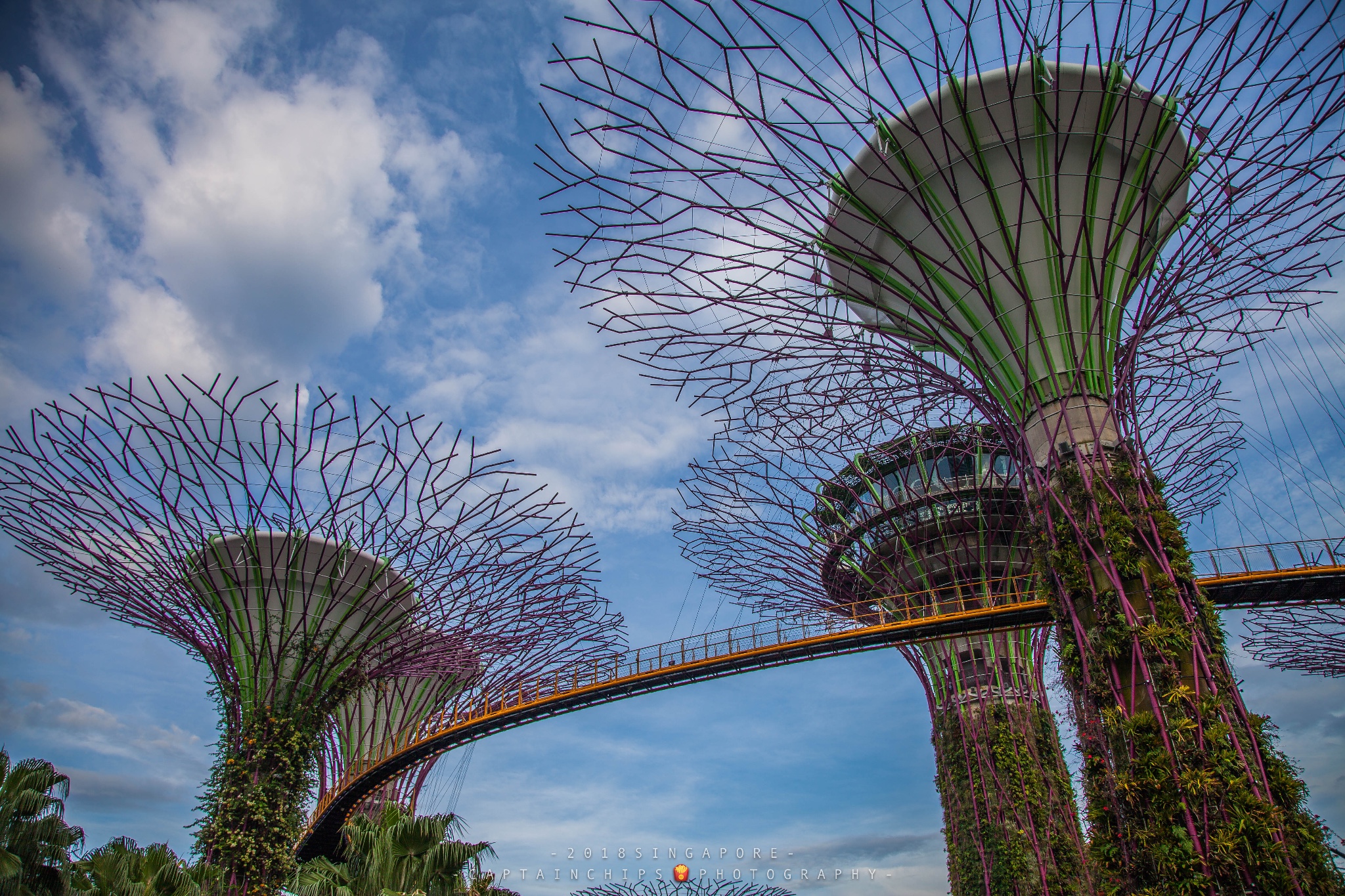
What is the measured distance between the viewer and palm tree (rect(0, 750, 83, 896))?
42.5ft

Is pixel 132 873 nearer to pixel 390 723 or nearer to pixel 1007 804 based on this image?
pixel 390 723

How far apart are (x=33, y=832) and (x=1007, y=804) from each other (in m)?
22.0

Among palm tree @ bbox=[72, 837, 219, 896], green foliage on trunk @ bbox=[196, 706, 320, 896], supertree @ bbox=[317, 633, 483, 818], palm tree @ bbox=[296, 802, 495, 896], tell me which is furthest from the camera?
supertree @ bbox=[317, 633, 483, 818]

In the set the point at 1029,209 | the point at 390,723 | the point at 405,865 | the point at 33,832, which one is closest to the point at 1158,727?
the point at 1029,209

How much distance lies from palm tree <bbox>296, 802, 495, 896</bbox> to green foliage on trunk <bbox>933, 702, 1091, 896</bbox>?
1394cm

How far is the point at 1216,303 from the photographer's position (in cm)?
1697

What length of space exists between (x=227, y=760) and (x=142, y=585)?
4.67 metres

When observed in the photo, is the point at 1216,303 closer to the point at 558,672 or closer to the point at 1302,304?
the point at 1302,304

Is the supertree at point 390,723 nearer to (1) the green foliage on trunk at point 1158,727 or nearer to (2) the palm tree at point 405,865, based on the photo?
(2) the palm tree at point 405,865

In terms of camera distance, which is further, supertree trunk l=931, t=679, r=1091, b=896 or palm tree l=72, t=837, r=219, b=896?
supertree trunk l=931, t=679, r=1091, b=896

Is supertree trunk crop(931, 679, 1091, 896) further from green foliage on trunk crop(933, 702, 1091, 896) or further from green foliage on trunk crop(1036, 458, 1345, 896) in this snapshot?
green foliage on trunk crop(1036, 458, 1345, 896)

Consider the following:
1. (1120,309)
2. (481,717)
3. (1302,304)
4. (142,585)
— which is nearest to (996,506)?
(1302,304)

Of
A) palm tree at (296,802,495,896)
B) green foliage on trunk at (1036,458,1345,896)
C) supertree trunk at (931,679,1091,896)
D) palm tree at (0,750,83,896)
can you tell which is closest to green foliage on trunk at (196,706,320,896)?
palm tree at (296,802,495,896)

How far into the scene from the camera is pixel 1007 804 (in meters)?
22.8
